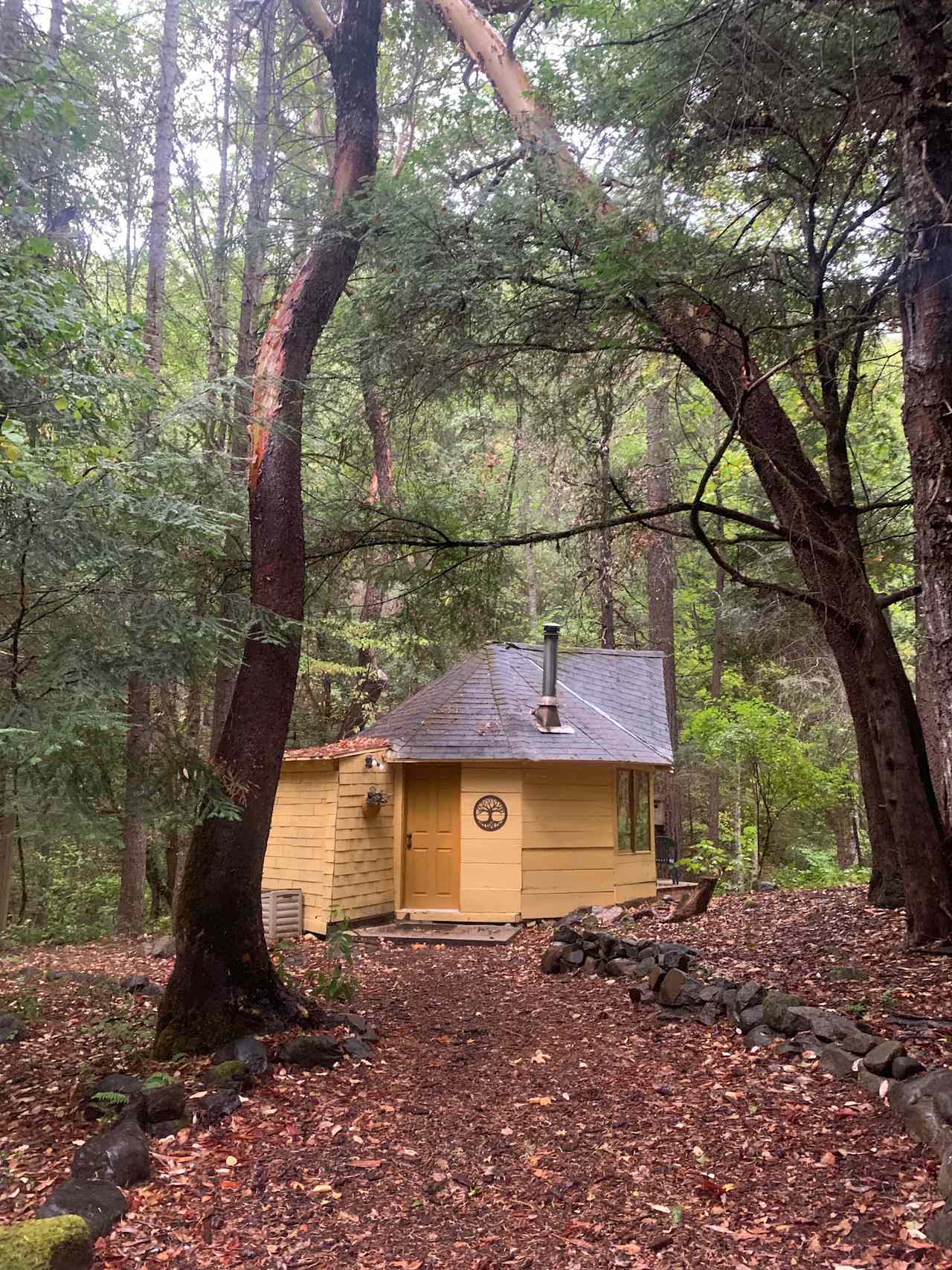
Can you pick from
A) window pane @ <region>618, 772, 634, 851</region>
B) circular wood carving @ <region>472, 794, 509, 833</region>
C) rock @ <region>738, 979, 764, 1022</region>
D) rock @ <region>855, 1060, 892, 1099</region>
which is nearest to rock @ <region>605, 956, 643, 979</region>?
rock @ <region>738, 979, 764, 1022</region>

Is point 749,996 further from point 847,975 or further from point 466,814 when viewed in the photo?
point 466,814

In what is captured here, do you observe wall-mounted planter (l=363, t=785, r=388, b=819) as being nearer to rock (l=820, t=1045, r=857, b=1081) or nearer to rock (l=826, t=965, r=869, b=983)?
rock (l=826, t=965, r=869, b=983)

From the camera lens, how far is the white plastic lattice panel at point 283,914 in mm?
10352

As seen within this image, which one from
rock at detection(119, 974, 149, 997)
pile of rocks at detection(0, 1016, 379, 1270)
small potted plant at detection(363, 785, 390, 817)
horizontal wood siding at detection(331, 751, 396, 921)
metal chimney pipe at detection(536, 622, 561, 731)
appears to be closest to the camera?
pile of rocks at detection(0, 1016, 379, 1270)

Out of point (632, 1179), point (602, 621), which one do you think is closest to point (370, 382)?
point (632, 1179)

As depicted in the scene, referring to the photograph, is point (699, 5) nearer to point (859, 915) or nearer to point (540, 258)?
point (540, 258)

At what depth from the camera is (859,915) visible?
796 cm

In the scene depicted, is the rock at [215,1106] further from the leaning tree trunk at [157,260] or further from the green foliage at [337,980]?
the leaning tree trunk at [157,260]

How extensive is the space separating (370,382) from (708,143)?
314 cm

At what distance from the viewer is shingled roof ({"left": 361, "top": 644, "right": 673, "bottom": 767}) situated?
11.1 meters

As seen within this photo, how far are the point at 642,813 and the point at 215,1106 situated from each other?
952 cm

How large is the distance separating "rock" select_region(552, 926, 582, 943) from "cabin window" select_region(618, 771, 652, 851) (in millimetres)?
3768

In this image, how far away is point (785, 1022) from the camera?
495 centimetres

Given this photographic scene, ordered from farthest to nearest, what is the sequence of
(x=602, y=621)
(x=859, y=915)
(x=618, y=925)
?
(x=602, y=621) < (x=618, y=925) < (x=859, y=915)
